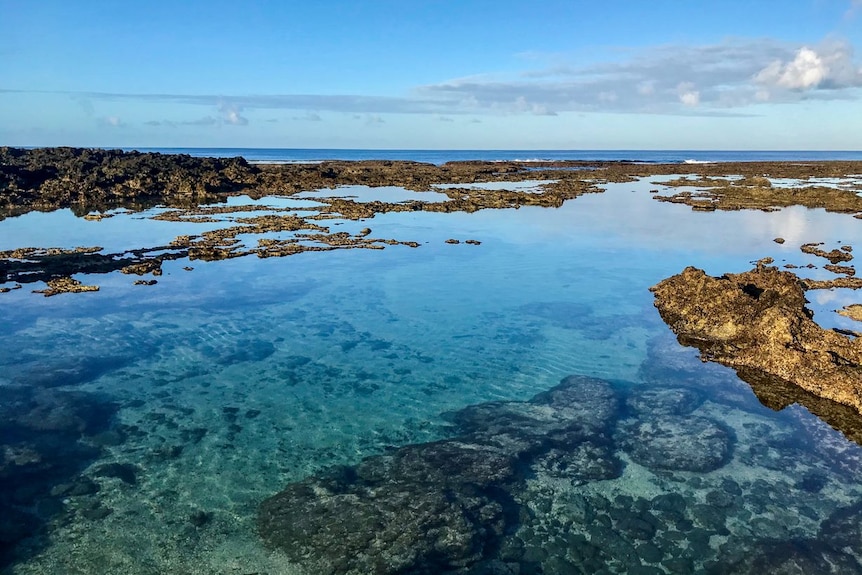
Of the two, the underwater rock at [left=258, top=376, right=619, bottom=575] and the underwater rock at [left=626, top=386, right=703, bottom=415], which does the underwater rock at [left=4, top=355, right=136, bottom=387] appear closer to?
the underwater rock at [left=258, top=376, right=619, bottom=575]

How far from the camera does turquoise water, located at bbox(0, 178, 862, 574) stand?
8.73m

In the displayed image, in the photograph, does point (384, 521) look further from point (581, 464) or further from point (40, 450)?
point (40, 450)

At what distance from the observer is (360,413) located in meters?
12.9

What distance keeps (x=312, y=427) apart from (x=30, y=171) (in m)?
62.9

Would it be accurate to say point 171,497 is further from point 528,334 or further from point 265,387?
point 528,334

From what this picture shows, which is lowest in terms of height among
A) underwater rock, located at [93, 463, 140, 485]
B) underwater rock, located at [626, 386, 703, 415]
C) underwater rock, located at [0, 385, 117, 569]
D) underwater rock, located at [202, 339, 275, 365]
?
underwater rock, located at [626, 386, 703, 415]

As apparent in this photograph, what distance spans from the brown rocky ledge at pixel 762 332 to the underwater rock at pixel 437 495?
5.18 metres

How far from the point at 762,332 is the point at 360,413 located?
38.2 ft

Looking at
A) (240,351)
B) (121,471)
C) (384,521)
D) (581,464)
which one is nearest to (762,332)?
(581,464)

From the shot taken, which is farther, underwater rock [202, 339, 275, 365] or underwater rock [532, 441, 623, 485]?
underwater rock [202, 339, 275, 365]

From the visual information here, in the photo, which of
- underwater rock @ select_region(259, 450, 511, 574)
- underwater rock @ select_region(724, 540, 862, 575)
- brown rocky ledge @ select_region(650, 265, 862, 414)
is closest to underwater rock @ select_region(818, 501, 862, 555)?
underwater rock @ select_region(724, 540, 862, 575)

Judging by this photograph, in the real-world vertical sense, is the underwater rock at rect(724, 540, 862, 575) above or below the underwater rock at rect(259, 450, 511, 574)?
below

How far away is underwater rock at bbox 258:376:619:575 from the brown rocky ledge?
5.18 m

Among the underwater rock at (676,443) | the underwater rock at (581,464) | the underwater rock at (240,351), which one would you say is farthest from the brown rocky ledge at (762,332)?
the underwater rock at (240,351)
